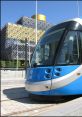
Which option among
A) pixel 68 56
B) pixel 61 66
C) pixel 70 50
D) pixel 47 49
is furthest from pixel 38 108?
pixel 47 49

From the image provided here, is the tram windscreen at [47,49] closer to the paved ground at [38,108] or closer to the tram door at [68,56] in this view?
the tram door at [68,56]

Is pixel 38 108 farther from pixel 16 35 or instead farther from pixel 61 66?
pixel 16 35

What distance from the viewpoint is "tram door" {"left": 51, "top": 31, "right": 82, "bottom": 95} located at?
8.75 meters

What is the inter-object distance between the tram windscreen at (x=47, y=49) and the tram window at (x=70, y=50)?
0.92 feet

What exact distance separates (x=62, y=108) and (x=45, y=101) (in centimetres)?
233

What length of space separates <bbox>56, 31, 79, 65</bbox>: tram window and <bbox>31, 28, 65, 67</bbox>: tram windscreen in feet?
0.92

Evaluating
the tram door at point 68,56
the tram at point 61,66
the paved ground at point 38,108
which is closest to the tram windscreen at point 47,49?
the tram at point 61,66

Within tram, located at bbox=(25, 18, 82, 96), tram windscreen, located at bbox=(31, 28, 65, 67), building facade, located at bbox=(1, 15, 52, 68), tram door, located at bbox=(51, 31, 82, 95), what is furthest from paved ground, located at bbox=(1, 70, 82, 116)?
building facade, located at bbox=(1, 15, 52, 68)

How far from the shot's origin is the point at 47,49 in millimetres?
9617

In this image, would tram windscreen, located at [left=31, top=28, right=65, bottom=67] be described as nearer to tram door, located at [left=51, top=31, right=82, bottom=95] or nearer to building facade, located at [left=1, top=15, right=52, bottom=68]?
tram door, located at [left=51, top=31, right=82, bottom=95]

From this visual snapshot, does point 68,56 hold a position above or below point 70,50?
below

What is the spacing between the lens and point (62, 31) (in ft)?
30.6

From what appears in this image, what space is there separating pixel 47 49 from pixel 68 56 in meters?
0.95

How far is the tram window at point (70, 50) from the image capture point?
8918mm
